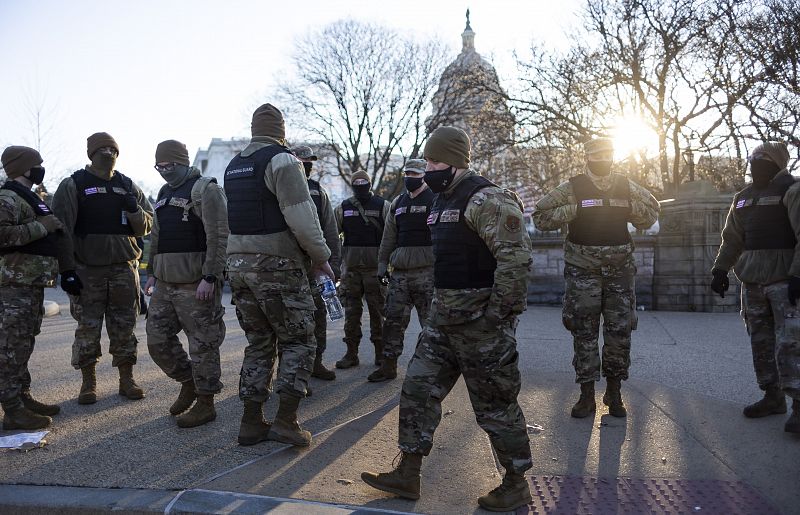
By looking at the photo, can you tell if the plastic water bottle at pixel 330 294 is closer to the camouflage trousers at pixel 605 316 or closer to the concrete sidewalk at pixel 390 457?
the concrete sidewalk at pixel 390 457

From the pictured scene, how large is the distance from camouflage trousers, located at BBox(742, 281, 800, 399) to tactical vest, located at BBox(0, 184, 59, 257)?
529 centimetres

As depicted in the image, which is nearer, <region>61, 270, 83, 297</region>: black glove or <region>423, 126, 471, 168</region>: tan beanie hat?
<region>423, 126, 471, 168</region>: tan beanie hat

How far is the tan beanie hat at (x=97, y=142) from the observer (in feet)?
17.6

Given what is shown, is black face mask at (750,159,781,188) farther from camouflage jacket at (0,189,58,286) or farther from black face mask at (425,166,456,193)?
camouflage jacket at (0,189,58,286)

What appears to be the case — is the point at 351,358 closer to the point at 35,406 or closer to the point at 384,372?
the point at 384,372

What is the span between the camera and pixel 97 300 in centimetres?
538

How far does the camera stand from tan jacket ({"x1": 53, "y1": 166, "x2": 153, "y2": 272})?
5.04 m

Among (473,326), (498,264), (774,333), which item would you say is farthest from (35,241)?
(774,333)

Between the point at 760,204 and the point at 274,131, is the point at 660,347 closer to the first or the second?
the point at 760,204

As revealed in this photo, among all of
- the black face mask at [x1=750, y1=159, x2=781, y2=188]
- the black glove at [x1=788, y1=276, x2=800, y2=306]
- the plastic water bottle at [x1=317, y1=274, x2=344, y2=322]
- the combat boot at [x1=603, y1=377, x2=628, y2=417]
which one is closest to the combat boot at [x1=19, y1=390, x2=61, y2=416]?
the plastic water bottle at [x1=317, y1=274, x2=344, y2=322]

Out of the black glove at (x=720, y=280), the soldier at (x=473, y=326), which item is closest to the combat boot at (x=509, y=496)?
the soldier at (x=473, y=326)

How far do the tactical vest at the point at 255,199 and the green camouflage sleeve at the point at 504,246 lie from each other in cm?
140

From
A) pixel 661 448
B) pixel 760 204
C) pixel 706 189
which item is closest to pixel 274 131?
pixel 661 448

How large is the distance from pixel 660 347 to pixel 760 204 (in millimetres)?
3563
